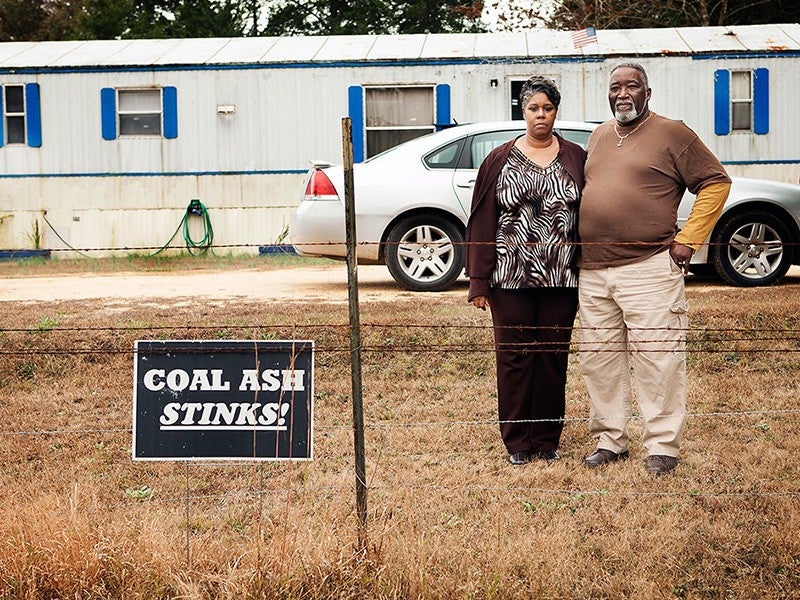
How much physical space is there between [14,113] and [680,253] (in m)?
13.9

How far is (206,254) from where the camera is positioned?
1602 cm

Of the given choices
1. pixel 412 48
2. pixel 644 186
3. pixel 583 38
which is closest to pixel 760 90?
pixel 583 38

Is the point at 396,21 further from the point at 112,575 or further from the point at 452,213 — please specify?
the point at 112,575

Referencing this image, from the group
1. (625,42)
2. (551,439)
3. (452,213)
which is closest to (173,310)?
(452,213)

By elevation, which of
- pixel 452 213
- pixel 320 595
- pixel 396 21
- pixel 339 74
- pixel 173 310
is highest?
pixel 396 21

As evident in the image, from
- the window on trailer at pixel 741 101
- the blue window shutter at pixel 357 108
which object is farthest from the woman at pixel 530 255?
the window on trailer at pixel 741 101

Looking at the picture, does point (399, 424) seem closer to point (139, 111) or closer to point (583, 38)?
point (583, 38)

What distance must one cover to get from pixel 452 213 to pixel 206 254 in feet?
22.4

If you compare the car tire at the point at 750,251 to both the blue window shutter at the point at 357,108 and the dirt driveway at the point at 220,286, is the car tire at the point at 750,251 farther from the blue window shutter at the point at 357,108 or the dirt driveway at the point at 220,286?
the blue window shutter at the point at 357,108

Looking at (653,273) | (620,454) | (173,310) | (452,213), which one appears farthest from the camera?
(452,213)

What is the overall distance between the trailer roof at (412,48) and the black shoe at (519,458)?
36.6ft

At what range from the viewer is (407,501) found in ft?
15.5

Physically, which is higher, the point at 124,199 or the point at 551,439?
the point at 124,199

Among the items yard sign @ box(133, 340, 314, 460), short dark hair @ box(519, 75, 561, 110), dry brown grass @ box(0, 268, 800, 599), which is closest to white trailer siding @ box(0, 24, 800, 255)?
dry brown grass @ box(0, 268, 800, 599)
